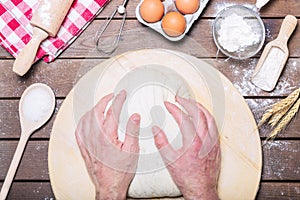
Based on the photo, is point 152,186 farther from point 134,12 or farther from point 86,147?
point 134,12

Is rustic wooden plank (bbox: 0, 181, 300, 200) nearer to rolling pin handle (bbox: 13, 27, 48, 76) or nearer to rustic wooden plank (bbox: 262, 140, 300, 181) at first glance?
rustic wooden plank (bbox: 262, 140, 300, 181)

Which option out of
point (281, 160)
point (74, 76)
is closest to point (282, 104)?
point (281, 160)

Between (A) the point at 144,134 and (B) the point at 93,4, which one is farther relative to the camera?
(B) the point at 93,4

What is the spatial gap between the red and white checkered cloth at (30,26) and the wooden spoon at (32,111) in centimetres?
9

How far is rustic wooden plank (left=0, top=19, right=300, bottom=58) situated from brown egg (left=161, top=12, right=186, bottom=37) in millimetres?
48

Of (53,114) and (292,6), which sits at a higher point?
(53,114)

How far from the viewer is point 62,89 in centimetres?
115

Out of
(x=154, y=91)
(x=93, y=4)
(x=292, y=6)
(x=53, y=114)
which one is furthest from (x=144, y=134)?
(x=292, y=6)

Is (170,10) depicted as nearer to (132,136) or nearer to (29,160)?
(132,136)

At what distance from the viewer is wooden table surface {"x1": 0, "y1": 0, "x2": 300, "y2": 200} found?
111 cm

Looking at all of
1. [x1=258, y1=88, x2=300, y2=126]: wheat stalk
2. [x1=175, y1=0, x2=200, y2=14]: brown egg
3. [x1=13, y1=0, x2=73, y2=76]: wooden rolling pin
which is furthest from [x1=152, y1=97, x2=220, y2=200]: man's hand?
[x1=13, y1=0, x2=73, y2=76]: wooden rolling pin

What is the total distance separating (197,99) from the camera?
3.55 feet

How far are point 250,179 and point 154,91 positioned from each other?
1.05 ft

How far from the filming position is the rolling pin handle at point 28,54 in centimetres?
110
